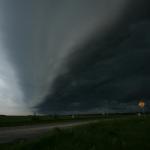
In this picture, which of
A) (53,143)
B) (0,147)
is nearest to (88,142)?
(53,143)

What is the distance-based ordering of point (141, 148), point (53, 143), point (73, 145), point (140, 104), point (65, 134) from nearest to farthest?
point (141, 148) < point (73, 145) < point (53, 143) < point (65, 134) < point (140, 104)

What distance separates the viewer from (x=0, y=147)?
11.7m

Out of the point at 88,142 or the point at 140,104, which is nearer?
the point at 88,142

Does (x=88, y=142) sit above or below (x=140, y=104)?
below

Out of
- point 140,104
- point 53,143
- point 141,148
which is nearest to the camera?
point 141,148

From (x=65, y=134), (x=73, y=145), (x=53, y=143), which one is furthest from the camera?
(x=65, y=134)

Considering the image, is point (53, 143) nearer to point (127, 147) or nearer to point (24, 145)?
point (24, 145)

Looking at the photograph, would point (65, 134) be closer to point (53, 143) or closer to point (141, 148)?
point (53, 143)

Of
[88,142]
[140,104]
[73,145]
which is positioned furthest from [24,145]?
[140,104]

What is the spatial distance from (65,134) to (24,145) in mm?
3233

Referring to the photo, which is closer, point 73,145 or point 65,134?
point 73,145

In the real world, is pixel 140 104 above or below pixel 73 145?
above

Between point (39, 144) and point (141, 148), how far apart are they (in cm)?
516

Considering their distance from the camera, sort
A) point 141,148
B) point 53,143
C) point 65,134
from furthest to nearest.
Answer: point 65,134 < point 53,143 < point 141,148
